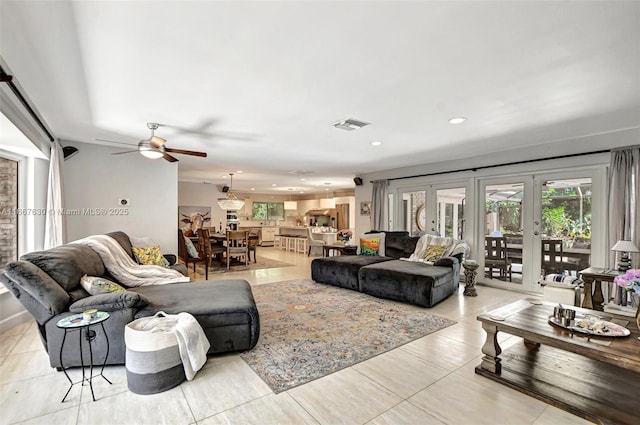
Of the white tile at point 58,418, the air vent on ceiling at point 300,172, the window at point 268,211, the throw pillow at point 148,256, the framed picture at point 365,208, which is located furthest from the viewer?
the window at point 268,211

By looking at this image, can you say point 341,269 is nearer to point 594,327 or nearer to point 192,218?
point 594,327

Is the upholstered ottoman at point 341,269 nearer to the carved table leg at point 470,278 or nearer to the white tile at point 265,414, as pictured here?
the carved table leg at point 470,278

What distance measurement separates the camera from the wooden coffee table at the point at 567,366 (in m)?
1.86

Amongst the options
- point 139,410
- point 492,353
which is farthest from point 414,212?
point 139,410

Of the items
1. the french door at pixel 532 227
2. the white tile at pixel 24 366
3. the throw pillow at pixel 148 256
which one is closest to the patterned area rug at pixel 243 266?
the throw pillow at pixel 148 256

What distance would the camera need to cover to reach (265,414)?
1.85 metres

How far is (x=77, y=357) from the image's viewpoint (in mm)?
2328

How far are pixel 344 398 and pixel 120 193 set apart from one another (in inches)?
Result: 190

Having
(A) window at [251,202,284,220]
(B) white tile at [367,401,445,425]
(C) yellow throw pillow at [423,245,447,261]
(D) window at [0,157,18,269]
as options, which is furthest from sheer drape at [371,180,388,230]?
(A) window at [251,202,284,220]

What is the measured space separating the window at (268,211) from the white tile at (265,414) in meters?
11.3

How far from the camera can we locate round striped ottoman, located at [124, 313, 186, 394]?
2.04m

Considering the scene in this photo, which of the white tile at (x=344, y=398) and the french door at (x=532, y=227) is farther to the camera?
the french door at (x=532, y=227)

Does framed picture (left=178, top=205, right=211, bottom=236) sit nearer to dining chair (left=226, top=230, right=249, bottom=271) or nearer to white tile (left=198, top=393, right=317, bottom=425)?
dining chair (left=226, top=230, right=249, bottom=271)

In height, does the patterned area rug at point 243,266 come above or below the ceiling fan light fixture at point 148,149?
below
